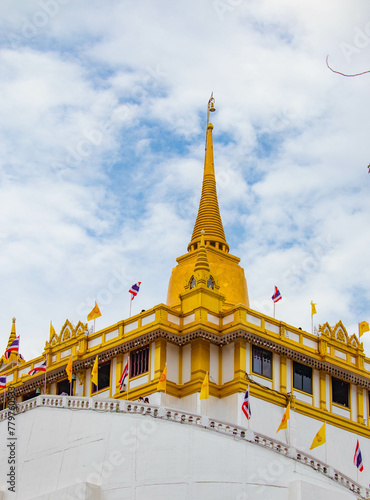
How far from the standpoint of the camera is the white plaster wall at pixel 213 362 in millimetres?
60812

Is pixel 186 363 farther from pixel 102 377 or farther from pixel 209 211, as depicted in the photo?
pixel 209 211

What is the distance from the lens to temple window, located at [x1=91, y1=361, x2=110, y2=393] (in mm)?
64250

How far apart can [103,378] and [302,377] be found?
11.7 m

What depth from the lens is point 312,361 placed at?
6359 centimetres

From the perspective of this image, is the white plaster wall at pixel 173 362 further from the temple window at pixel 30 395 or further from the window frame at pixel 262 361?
the temple window at pixel 30 395

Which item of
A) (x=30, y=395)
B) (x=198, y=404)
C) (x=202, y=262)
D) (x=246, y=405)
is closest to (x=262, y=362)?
(x=198, y=404)

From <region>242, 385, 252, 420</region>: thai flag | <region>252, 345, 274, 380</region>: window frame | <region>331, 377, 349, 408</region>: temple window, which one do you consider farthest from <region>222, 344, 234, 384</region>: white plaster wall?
<region>331, 377, 349, 408</region>: temple window

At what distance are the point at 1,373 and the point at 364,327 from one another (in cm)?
2493

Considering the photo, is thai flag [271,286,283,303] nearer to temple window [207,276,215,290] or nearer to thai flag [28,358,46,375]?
temple window [207,276,215,290]

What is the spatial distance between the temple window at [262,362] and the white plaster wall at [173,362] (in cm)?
429

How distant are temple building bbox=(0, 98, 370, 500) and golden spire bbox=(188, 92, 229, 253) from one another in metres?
0.12

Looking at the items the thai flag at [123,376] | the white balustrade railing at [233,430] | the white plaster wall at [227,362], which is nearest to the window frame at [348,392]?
the white plaster wall at [227,362]

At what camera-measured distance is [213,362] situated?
61.3 meters

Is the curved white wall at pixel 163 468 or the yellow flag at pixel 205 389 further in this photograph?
the yellow flag at pixel 205 389
